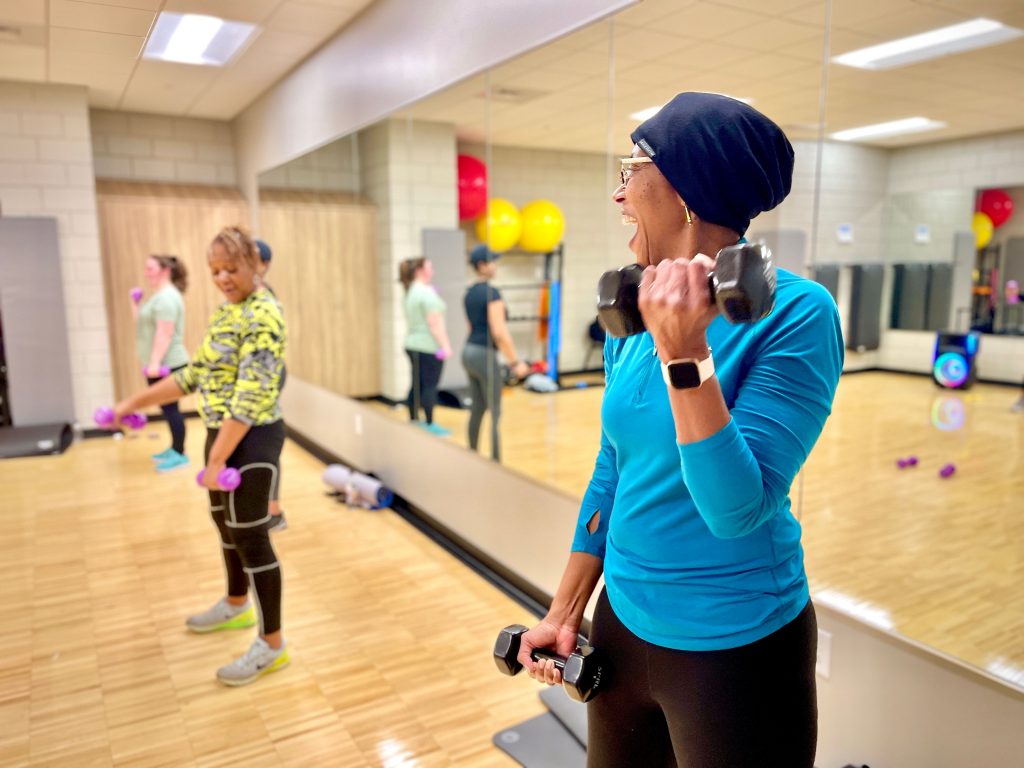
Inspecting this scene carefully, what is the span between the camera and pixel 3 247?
19.7ft

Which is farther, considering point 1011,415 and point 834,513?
point 834,513

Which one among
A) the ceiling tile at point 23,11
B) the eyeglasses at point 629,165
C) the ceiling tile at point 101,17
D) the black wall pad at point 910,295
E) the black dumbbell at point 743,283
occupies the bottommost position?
the black wall pad at point 910,295

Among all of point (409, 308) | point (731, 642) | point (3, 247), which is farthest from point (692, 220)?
point (3, 247)

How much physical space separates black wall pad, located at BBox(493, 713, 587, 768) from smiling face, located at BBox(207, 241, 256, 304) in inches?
65.5

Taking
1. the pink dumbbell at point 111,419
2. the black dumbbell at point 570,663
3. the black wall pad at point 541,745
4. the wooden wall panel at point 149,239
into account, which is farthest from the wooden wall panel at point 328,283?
the black dumbbell at point 570,663

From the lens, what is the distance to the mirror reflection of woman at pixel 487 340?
404 centimetres

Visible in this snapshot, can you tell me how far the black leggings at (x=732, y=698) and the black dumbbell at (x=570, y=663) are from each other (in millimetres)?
45

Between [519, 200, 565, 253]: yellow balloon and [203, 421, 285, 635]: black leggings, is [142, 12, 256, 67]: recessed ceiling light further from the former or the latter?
[519, 200, 565, 253]: yellow balloon

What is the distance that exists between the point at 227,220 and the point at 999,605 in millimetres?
6872

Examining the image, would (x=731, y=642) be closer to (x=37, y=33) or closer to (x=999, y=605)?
(x=999, y=605)

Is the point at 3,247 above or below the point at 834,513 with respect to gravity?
above

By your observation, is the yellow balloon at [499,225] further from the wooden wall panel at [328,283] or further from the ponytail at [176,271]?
the ponytail at [176,271]

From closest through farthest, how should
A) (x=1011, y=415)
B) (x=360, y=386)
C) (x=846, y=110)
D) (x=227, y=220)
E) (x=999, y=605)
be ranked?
(x=999, y=605), (x=846, y=110), (x=1011, y=415), (x=360, y=386), (x=227, y=220)

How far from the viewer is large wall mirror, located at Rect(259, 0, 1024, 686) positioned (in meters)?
2.30
